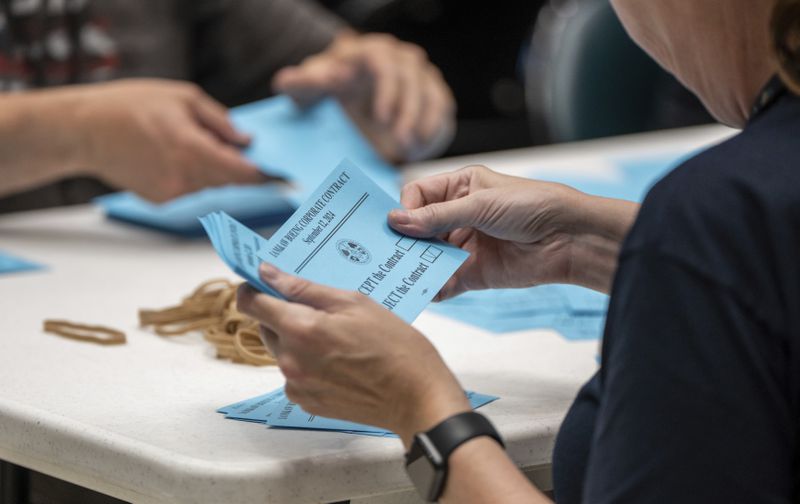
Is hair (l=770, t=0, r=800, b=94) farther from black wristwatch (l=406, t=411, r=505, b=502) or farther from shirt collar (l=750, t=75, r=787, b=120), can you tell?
black wristwatch (l=406, t=411, r=505, b=502)

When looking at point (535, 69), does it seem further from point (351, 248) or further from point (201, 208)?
point (351, 248)

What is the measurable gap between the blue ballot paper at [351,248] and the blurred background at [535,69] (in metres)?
1.72

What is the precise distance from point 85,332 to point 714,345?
0.79 metres

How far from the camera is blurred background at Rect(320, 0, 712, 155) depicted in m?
2.68

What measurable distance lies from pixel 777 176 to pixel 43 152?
4.45 feet

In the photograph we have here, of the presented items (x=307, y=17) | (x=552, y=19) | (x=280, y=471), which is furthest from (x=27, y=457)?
(x=552, y=19)

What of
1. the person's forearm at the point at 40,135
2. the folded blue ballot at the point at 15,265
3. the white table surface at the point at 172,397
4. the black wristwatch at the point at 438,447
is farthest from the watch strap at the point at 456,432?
the person's forearm at the point at 40,135

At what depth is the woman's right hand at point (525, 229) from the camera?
110cm

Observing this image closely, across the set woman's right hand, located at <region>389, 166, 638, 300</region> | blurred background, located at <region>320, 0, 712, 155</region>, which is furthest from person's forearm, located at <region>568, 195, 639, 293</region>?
blurred background, located at <region>320, 0, 712, 155</region>

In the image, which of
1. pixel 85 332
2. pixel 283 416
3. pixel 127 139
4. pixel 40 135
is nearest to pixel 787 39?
pixel 283 416

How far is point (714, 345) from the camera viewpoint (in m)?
0.73

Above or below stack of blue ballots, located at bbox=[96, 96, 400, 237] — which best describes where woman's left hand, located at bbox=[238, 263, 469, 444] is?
above

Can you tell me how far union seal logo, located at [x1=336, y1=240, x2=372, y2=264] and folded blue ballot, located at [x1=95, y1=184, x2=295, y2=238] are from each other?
806 mm

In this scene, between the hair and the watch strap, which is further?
the watch strap
